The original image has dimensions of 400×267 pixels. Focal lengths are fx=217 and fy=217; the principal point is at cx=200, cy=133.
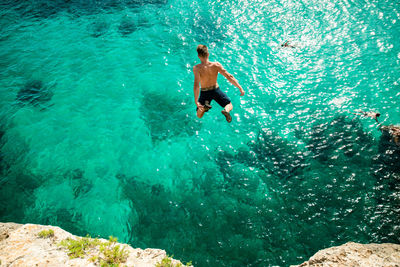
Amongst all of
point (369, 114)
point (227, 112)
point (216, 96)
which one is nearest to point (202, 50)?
point (216, 96)

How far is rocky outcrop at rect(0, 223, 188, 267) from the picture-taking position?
462cm

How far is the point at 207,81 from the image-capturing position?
23.8 ft

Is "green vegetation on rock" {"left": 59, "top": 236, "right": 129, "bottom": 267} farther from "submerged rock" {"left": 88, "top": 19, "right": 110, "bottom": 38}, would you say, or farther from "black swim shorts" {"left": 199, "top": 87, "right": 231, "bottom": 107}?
"submerged rock" {"left": 88, "top": 19, "right": 110, "bottom": 38}

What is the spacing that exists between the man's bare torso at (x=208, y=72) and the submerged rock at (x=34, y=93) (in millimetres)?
10143

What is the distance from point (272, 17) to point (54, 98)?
14.8m

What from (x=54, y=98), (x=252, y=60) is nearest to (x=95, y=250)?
(x=54, y=98)

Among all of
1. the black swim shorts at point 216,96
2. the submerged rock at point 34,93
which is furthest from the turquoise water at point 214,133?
the black swim shorts at point 216,96

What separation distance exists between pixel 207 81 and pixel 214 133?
12.5ft

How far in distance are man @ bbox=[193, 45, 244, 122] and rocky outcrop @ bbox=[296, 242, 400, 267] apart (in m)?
4.41

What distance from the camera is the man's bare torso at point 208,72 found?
674 cm

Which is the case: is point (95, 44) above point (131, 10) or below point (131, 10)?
below

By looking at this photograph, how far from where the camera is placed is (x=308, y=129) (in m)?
10.1

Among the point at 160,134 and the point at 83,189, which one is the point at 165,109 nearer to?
the point at 160,134

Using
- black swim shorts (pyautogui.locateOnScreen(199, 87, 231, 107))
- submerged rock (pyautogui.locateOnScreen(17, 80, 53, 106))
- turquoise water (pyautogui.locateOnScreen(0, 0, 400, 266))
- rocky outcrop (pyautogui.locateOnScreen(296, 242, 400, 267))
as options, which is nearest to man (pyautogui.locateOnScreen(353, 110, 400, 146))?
turquoise water (pyautogui.locateOnScreen(0, 0, 400, 266))
